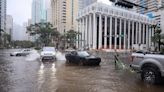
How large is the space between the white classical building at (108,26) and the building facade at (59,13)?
131 feet

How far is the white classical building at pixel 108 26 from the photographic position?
9844 cm

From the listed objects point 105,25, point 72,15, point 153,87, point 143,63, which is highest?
point 72,15

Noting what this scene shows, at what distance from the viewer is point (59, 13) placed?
15762 cm

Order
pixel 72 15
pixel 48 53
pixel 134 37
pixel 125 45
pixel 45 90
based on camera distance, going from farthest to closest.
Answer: pixel 72 15
pixel 134 37
pixel 125 45
pixel 48 53
pixel 45 90

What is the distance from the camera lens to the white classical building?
3875 inches

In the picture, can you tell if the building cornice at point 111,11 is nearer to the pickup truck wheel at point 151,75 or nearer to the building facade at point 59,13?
the building facade at point 59,13

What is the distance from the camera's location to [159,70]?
12.0 m

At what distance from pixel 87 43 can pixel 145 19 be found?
29442 millimetres

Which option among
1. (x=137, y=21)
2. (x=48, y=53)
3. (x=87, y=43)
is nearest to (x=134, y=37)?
(x=137, y=21)

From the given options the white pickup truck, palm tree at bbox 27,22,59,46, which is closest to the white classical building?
palm tree at bbox 27,22,59,46

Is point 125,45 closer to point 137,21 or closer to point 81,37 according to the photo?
point 137,21

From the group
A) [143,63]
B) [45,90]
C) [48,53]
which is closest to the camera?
[45,90]

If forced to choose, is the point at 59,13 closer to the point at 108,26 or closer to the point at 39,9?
the point at 39,9

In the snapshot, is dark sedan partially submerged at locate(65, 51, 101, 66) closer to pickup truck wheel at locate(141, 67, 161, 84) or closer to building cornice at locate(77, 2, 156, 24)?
pickup truck wheel at locate(141, 67, 161, 84)
